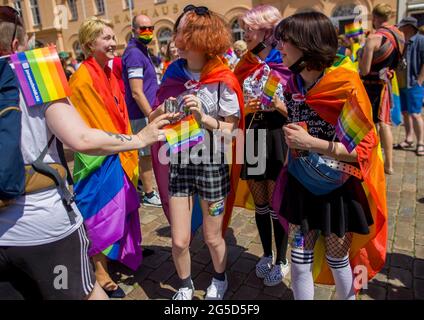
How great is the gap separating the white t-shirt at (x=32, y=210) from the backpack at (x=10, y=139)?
61mm

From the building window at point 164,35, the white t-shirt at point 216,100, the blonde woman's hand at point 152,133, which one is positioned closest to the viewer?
the blonde woman's hand at point 152,133

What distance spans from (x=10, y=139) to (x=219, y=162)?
4.02 feet

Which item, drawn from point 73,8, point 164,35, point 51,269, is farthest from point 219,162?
point 73,8

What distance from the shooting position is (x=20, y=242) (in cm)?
146

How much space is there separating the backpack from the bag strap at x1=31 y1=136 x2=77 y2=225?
0.28 ft

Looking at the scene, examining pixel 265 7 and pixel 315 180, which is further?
pixel 265 7

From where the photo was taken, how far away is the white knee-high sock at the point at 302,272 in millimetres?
1951

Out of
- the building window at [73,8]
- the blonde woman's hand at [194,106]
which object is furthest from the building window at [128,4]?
the blonde woman's hand at [194,106]

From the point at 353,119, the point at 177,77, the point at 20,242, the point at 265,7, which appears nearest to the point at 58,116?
the point at 20,242

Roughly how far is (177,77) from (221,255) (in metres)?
1.25

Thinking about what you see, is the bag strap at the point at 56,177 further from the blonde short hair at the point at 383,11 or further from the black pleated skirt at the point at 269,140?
A: the blonde short hair at the point at 383,11

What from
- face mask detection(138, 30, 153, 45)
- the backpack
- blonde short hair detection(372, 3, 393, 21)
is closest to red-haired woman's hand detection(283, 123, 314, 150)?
the backpack

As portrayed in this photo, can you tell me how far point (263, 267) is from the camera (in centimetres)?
279

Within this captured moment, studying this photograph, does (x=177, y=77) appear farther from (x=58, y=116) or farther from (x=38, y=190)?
(x=38, y=190)
